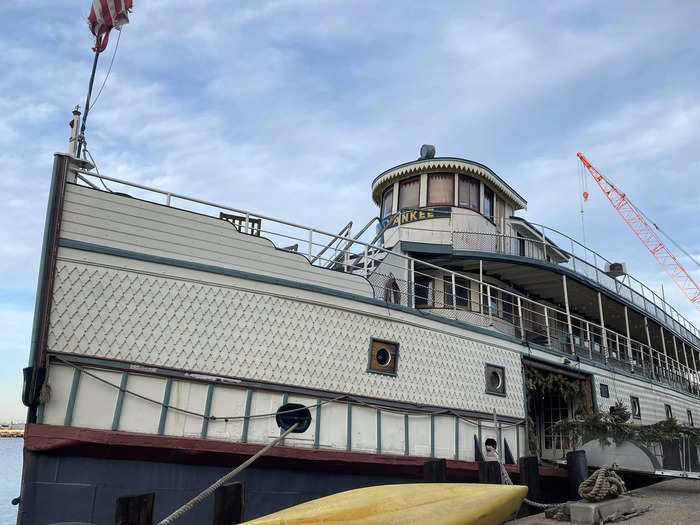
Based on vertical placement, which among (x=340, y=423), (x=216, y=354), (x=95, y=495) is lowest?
(x=95, y=495)

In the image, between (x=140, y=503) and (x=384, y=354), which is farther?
(x=384, y=354)

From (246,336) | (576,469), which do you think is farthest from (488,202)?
(246,336)

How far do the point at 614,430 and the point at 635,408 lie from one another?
490 cm

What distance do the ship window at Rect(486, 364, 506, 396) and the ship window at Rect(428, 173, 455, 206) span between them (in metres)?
5.49

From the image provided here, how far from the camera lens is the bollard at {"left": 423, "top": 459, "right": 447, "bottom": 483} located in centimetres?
804

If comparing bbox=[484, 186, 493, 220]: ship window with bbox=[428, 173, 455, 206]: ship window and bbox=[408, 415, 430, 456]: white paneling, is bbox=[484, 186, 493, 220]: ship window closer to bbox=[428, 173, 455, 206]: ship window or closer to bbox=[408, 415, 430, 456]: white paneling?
bbox=[428, 173, 455, 206]: ship window

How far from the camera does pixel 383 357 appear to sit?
9320mm

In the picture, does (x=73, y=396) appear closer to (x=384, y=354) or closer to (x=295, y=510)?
(x=295, y=510)

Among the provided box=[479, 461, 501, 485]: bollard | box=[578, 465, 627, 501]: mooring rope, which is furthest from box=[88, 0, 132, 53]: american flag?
box=[578, 465, 627, 501]: mooring rope

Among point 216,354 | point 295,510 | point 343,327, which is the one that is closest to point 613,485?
point 343,327

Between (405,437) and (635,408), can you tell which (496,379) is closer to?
(405,437)

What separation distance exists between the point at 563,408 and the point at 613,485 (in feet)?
22.5

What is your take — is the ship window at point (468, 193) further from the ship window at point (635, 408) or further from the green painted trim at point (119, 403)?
the green painted trim at point (119, 403)

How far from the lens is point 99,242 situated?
24.6 ft
